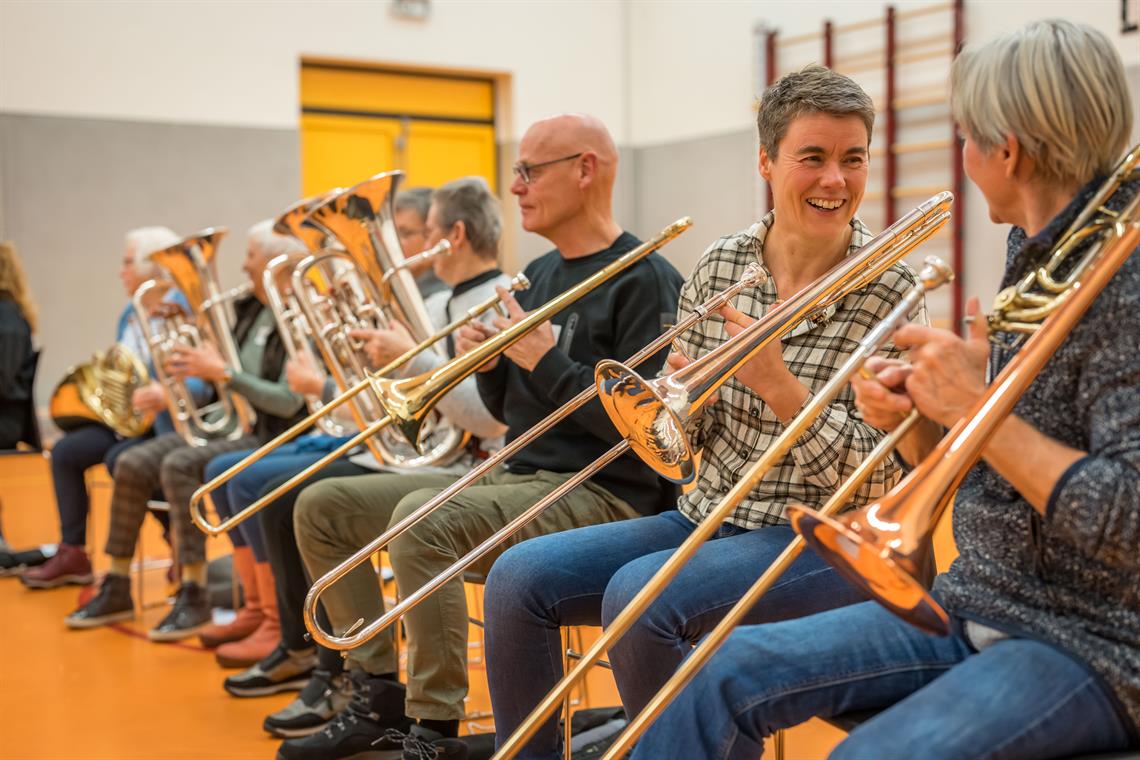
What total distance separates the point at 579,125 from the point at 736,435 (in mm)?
954

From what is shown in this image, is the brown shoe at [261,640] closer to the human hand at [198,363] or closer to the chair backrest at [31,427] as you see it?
the human hand at [198,363]

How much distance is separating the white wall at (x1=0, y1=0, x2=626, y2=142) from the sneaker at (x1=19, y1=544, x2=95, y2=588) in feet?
11.5

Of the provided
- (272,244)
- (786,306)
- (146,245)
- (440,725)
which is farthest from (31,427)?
(786,306)

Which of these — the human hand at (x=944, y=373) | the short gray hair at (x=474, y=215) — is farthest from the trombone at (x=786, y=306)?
the short gray hair at (x=474, y=215)

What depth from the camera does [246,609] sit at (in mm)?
3424

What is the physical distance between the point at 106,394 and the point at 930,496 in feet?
11.7

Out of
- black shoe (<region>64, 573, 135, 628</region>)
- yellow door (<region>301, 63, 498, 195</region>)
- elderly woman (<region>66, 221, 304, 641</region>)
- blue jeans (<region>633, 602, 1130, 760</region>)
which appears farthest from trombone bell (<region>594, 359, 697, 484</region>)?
yellow door (<region>301, 63, 498, 195</region>)

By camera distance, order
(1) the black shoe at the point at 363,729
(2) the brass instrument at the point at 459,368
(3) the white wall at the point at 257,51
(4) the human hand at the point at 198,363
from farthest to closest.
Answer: (3) the white wall at the point at 257,51 → (4) the human hand at the point at 198,363 → (1) the black shoe at the point at 363,729 → (2) the brass instrument at the point at 459,368

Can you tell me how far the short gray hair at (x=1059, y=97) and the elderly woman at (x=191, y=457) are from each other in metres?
2.50

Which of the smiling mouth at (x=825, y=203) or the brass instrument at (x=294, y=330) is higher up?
the smiling mouth at (x=825, y=203)

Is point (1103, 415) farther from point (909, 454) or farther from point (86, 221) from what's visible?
point (86, 221)

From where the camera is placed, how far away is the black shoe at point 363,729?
97.0 inches

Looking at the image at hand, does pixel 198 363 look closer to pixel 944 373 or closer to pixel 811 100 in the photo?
pixel 811 100

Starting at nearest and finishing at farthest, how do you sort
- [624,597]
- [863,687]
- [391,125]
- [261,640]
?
[863,687], [624,597], [261,640], [391,125]
